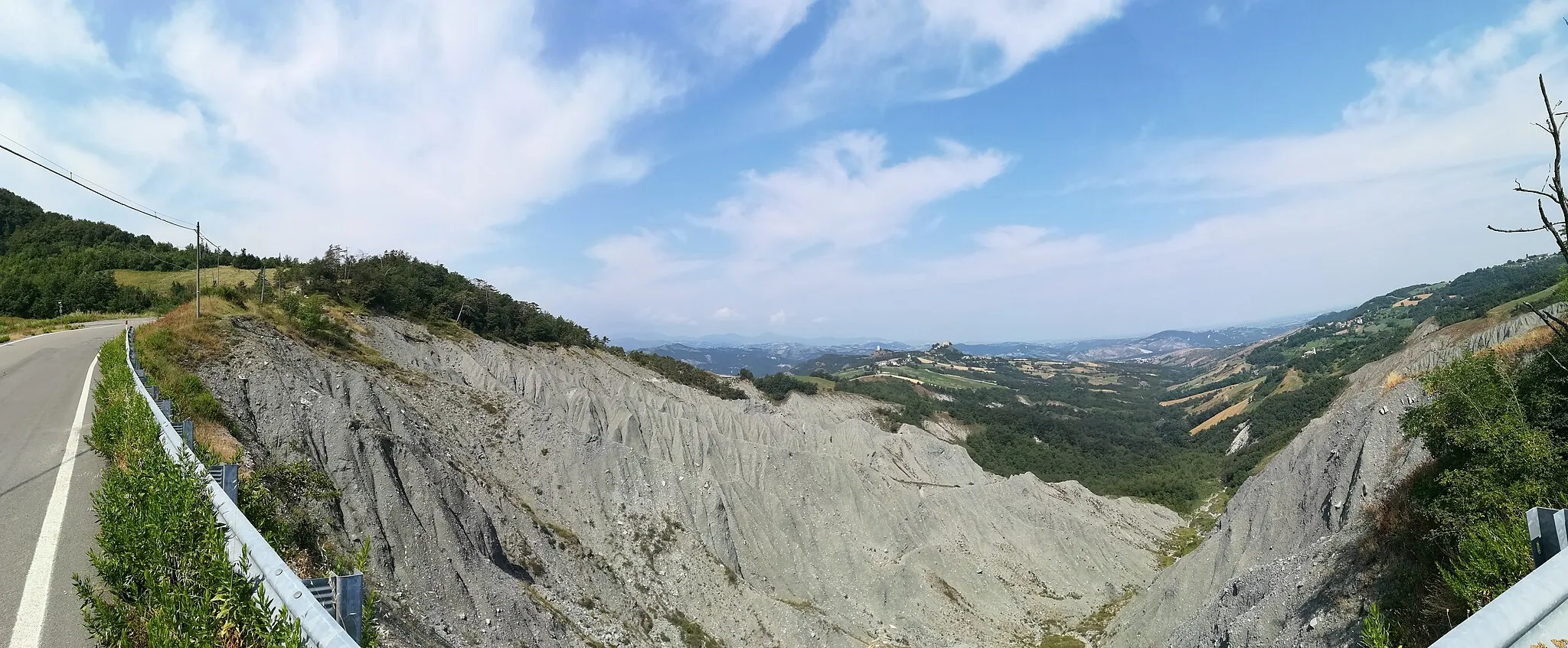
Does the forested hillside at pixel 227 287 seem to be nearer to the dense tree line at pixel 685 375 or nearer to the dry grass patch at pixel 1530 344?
the dense tree line at pixel 685 375

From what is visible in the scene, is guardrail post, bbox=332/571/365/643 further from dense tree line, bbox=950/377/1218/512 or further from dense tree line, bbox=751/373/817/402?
dense tree line, bbox=751/373/817/402

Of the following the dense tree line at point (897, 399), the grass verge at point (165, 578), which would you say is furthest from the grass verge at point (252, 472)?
the dense tree line at point (897, 399)

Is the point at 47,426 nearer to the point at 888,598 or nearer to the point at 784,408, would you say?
the point at 888,598

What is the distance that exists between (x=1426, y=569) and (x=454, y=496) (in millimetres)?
26955

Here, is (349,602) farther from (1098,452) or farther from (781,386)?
(1098,452)

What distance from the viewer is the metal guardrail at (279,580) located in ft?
12.8

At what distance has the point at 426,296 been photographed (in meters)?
50.4

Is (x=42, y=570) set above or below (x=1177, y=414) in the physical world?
above

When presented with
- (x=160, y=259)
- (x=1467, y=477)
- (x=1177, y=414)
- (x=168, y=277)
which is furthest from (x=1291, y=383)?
(x=160, y=259)

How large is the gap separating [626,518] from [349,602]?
2597 centimetres

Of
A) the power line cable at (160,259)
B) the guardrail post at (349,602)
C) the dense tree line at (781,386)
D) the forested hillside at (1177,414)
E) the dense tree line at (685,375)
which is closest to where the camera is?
the guardrail post at (349,602)

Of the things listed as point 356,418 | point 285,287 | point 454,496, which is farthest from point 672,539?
point 285,287

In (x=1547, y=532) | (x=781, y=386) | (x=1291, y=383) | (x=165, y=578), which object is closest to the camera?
(x=1547, y=532)

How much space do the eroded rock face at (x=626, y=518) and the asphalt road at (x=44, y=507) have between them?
335 centimetres
